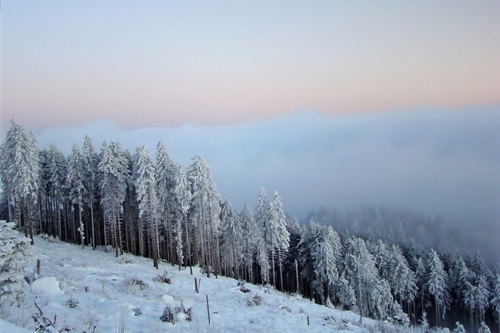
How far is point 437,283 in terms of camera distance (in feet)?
241

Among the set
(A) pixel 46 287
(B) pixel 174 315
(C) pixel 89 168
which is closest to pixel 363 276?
(B) pixel 174 315

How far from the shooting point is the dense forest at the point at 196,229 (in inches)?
1880

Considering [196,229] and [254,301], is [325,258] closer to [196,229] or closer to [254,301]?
[196,229]

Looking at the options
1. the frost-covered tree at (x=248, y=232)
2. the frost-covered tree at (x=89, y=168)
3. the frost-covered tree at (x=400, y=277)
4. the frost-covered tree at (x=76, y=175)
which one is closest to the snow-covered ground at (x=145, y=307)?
the frost-covered tree at (x=76, y=175)

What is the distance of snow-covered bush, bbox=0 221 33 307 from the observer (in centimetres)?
1388

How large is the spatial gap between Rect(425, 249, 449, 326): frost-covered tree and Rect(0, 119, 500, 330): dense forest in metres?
0.21

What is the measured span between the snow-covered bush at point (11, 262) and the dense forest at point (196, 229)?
3061 centimetres

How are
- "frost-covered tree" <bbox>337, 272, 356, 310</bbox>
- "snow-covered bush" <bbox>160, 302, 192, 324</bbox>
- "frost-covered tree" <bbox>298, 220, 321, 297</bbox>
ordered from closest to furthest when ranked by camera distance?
"snow-covered bush" <bbox>160, 302, 192, 324</bbox> < "frost-covered tree" <bbox>337, 272, 356, 310</bbox> < "frost-covered tree" <bbox>298, 220, 321, 297</bbox>

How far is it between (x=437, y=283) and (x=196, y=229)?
5222cm

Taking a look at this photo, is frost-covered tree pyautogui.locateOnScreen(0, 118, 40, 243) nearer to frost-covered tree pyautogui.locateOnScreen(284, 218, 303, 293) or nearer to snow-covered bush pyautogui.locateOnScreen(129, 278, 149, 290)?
snow-covered bush pyautogui.locateOnScreen(129, 278, 149, 290)

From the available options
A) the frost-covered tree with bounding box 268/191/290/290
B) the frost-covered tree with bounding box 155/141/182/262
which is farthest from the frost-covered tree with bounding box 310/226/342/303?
the frost-covered tree with bounding box 155/141/182/262

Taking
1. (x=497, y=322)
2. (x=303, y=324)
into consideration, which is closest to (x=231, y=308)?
(x=303, y=324)

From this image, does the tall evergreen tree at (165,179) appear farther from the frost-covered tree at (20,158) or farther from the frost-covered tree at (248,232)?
the frost-covered tree at (248,232)

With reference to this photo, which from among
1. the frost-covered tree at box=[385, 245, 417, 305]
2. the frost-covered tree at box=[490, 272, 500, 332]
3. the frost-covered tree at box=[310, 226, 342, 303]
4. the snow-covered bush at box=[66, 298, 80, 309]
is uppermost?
the snow-covered bush at box=[66, 298, 80, 309]
